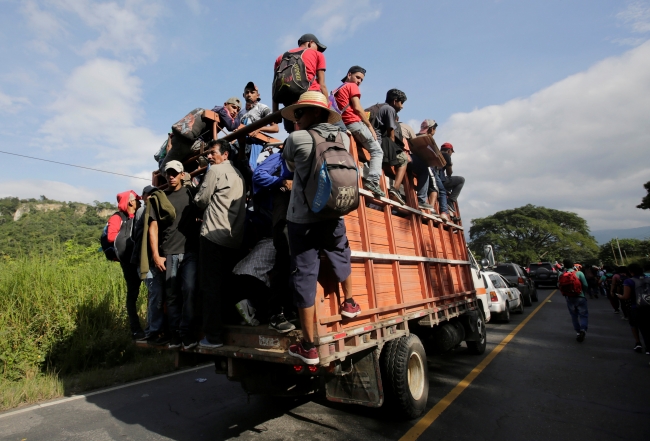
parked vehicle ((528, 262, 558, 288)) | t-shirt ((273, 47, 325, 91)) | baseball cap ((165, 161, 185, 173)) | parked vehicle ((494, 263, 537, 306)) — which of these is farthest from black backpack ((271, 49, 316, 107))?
parked vehicle ((528, 262, 558, 288))

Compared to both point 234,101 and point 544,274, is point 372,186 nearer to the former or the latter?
point 234,101

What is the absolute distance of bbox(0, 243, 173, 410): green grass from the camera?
Answer: 241 inches

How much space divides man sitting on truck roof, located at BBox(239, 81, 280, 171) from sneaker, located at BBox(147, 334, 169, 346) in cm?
196

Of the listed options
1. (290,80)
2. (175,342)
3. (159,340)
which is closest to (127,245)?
(159,340)

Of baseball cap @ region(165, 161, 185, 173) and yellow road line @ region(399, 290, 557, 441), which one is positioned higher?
baseball cap @ region(165, 161, 185, 173)

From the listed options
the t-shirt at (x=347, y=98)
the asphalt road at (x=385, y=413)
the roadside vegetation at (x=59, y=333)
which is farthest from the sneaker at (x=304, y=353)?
the roadside vegetation at (x=59, y=333)

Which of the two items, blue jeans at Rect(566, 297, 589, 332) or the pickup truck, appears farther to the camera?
blue jeans at Rect(566, 297, 589, 332)

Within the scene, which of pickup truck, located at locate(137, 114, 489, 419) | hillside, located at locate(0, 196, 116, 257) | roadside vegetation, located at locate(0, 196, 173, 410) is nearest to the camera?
pickup truck, located at locate(137, 114, 489, 419)

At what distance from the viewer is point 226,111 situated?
493cm

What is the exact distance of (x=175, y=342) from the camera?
3.57 metres

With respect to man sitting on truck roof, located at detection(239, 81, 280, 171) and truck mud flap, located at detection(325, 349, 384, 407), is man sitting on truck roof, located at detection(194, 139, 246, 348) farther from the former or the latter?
truck mud flap, located at detection(325, 349, 384, 407)

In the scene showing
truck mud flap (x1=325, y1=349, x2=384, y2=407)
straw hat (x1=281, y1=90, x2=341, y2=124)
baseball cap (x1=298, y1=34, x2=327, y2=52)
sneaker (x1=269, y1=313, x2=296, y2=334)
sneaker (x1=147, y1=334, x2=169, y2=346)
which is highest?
baseball cap (x1=298, y1=34, x2=327, y2=52)

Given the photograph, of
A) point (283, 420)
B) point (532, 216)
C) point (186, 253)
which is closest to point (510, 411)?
point (283, 420)

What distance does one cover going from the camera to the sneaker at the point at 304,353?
2.60 metres
